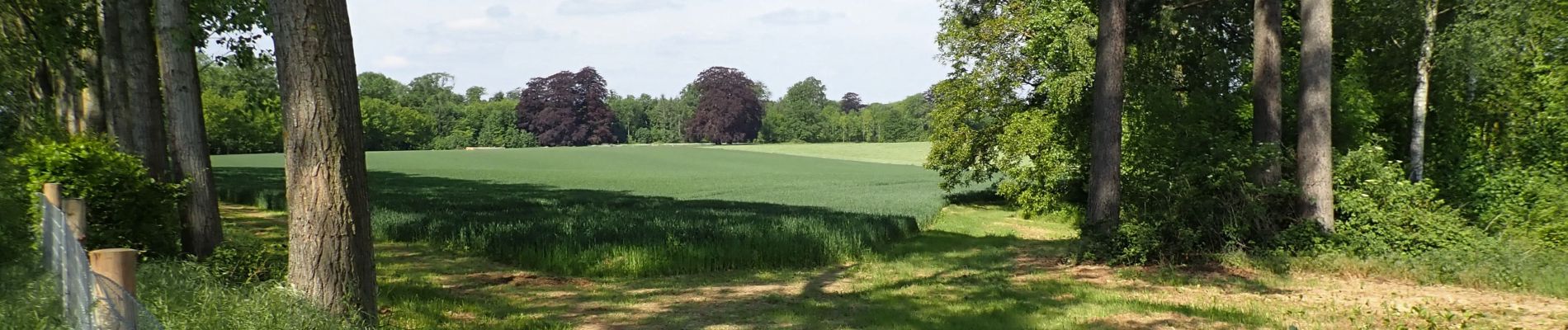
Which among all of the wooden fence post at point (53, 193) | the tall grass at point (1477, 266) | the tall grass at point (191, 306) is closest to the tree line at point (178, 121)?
the tall grass at point (191, 306)

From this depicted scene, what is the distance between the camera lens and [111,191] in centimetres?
831

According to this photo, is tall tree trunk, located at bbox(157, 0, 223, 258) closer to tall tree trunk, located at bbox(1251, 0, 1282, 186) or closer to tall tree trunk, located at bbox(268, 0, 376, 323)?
tall tree trunk, located at bbox(268, 0, 376, 323)

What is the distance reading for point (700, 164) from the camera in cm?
5956

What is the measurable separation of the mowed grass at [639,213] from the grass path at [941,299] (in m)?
0.59

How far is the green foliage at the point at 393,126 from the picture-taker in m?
80.2

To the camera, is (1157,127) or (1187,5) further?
(1157,127)

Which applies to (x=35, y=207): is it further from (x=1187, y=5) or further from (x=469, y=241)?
(x=1187, y=5)

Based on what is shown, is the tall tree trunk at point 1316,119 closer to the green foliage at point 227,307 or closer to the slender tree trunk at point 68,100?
the green foliage at point 227,307

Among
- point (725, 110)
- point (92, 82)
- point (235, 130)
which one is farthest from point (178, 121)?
point (725, 110)

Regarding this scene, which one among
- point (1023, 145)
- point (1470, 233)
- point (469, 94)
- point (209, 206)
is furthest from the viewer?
point (469, 94)

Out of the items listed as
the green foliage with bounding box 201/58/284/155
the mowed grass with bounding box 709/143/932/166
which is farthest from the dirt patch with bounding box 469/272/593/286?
the green foliage with bounding box 201/58/284/155

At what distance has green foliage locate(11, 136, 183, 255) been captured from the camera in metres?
8.15

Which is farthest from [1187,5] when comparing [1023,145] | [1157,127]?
[1023,145]

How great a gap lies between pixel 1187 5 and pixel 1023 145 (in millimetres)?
8696
